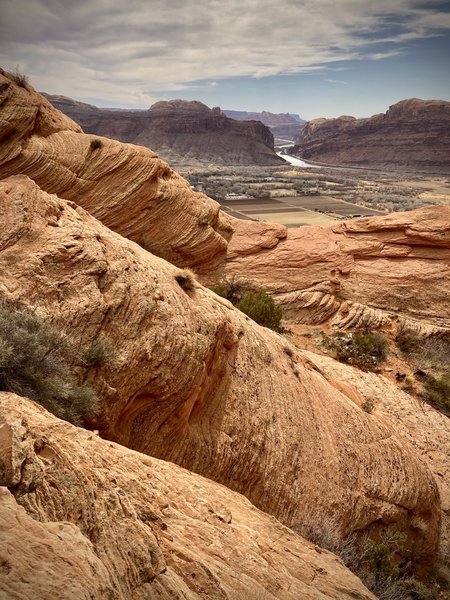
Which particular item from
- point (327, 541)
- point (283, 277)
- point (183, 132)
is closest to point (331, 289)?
point (283, 277)

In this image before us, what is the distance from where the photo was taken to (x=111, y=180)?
19.1 metres

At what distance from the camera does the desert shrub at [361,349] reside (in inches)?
713

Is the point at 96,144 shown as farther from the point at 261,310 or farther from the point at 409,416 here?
the point at 409,416

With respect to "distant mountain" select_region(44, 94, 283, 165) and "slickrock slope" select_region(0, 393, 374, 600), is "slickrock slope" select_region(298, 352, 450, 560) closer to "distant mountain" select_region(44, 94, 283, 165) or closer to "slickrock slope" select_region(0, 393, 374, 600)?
"slickrock slope" select_region(0, 393, 374, 600)

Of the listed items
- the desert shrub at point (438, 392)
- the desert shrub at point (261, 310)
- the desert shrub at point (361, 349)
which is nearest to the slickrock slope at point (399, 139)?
the desert shrub at point (361, 349)

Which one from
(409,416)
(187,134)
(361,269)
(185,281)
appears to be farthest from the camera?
(187,134)

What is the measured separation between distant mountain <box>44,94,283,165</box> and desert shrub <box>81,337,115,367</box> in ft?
466

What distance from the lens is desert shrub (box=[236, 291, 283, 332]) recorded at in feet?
58.6

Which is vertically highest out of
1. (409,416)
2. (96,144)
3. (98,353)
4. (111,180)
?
(96,144)

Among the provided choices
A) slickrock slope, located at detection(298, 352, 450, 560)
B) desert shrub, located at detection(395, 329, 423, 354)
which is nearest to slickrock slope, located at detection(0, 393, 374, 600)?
slickrock slope, located at detection(298, 352, 450, 560)

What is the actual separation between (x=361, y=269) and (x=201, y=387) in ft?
53.8

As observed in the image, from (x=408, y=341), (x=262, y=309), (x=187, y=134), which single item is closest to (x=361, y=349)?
(x=408, y=341)

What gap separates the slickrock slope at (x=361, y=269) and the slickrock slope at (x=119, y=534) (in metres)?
16.2

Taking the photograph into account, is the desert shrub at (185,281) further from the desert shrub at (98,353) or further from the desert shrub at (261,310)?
the desert shrub at (261,310)
